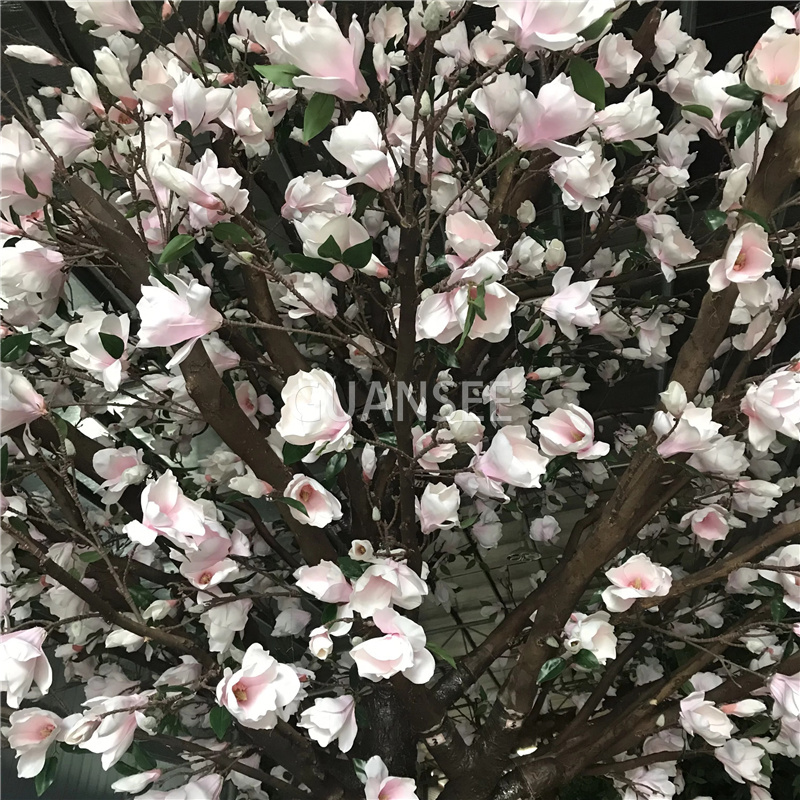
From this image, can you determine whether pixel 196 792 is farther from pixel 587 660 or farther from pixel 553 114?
pixel 553 114

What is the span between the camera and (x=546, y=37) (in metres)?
0.45

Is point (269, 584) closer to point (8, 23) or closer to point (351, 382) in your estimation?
point (351, 382)

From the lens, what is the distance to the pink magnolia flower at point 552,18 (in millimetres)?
447

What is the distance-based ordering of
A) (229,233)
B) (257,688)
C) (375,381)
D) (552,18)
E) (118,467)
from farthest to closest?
1. (375,381)
2. (118,467)
3. (257,688)
4. (229,233)
5. (552,18)

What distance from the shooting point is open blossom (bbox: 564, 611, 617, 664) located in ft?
2.41

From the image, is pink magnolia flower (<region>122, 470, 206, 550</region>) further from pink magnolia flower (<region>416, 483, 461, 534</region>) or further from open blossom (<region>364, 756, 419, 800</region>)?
open blossom (<region>364, 756, 419, 800</region>)

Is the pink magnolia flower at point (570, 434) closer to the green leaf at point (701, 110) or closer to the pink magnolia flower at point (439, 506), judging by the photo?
the pink magnolia flower at point (439, 506)

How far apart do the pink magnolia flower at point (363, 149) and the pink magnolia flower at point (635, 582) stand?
50cm

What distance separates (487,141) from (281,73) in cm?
34

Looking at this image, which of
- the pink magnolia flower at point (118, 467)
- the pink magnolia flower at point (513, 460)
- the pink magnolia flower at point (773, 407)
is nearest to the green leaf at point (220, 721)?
the pink magnolia flower at point (118, 467)

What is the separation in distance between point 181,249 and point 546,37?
33 centimetres

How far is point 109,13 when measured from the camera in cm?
69

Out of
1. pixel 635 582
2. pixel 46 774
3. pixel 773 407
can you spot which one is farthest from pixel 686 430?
pixel 46 774

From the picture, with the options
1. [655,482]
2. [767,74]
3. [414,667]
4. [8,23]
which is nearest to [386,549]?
[414,667]
